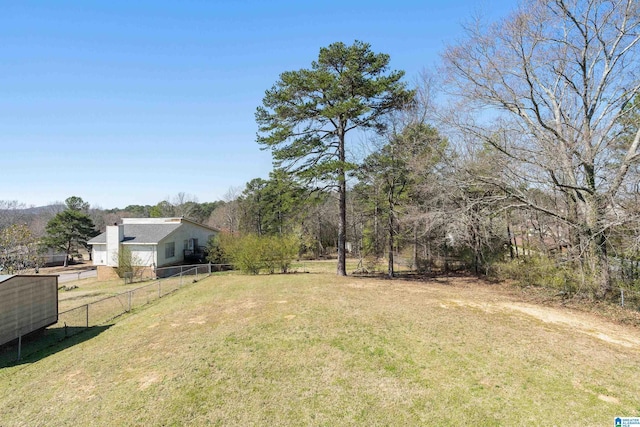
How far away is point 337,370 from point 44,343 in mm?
9841

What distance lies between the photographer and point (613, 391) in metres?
5.29

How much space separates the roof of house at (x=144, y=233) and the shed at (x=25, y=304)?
15.2 meters

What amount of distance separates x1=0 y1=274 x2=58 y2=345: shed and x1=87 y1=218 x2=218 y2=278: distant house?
47.8ft

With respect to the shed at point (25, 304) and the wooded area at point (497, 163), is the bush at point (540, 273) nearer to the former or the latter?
the wooded area at point (497, 163)

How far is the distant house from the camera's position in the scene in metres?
26.1

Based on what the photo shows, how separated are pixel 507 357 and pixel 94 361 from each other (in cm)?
928

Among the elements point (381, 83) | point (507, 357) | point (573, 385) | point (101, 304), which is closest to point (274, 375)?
point (507, 357)

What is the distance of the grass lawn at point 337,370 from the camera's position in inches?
194

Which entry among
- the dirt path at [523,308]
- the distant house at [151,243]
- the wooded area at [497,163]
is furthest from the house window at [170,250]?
the dirt path at [523,308]

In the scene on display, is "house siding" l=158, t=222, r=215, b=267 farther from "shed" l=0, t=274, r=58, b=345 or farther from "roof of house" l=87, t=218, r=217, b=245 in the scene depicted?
"shed" l=0, t=274, r=58, b=345

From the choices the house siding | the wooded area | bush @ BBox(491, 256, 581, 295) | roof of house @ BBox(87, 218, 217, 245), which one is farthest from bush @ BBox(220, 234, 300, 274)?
bush @ BBox(491, 256, 581, 295)

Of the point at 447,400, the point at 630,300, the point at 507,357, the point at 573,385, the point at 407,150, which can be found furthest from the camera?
the point at 407,150

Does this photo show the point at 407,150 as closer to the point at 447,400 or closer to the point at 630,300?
the point at 630,300

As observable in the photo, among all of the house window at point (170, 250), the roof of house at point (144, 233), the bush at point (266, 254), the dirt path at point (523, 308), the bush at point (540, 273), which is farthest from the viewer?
the house window at point (170, 250)
